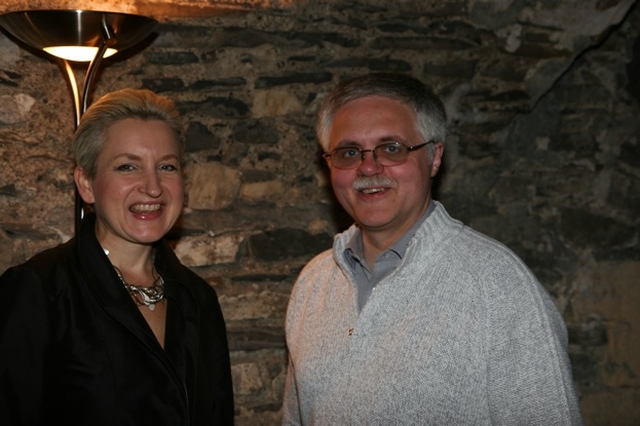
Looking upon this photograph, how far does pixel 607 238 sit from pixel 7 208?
2628 millimetres

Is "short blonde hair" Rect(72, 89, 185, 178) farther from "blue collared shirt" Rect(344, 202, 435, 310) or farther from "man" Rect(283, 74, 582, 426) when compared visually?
"blue collared shirt" Rect(344, 202, 435, 310)

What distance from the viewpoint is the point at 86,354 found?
2.02 meters

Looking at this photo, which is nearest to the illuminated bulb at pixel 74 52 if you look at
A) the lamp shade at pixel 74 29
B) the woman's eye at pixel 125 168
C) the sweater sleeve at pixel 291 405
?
the lamp shade at pixel 74 29

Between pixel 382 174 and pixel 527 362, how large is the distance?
60 centimetres

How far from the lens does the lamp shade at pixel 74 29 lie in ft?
8.14

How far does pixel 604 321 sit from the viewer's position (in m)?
3.76

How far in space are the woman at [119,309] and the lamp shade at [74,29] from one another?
16.8 inches

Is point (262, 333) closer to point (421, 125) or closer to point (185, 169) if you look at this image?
point (185, 169)

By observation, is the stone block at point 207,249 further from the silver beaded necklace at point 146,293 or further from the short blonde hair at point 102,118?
the short blonde hair at point 102,118

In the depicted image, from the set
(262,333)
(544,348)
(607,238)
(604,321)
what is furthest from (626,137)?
(544,348)

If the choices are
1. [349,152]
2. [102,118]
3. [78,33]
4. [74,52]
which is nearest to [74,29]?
[78,33]

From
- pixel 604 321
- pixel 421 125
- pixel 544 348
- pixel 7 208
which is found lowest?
pixel 604 321

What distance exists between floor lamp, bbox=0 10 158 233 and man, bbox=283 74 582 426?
783 millimetres

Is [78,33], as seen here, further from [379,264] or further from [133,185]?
[379,264]
